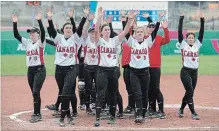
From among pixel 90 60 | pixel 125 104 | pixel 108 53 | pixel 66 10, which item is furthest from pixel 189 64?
pixel 66 10

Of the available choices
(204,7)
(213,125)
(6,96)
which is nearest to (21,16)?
(204,7)

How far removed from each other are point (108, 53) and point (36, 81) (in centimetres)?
161

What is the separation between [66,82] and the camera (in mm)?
8875

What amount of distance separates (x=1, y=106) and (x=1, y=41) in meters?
22.8

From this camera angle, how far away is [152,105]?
10.0m

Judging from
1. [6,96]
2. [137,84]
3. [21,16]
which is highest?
[21,16]

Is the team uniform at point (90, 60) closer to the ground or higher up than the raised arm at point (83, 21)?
closer to the ground

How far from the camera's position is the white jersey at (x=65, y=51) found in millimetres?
8945

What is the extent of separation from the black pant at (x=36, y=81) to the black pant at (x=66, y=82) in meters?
0.44

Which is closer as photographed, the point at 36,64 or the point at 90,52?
the point at 36,64

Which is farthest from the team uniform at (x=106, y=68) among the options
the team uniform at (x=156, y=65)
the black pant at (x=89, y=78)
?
the team uniform at (x=156, y=65)

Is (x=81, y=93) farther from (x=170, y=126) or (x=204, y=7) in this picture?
(x=204, y=7)

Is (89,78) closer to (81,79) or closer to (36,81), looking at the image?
(81,79)

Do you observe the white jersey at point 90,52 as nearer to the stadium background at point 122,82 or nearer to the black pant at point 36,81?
the black pant at point 36,81
